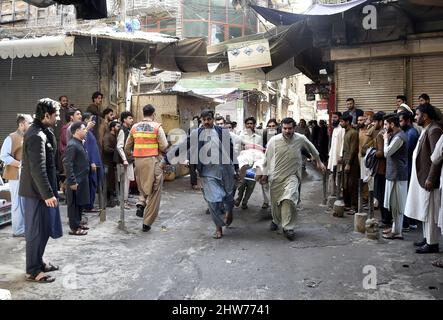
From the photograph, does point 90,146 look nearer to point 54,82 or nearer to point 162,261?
point 162,261

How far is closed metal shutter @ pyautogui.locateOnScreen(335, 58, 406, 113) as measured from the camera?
9.24 meters

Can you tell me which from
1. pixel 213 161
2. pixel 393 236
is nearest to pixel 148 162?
pixel 213 161

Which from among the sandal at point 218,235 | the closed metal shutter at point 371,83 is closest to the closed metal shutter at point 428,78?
the closed metal shutter at point 371,83

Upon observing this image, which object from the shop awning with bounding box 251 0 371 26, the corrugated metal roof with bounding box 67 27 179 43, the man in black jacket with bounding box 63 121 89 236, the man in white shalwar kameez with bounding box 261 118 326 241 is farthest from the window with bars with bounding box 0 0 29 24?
the man in white shalwar kameez with bounding box 261 118 326 241

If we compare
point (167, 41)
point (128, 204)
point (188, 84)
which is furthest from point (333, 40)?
point (188, 84)

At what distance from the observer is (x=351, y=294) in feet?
13.0

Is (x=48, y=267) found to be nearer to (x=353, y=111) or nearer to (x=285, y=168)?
(x=285, y=168)

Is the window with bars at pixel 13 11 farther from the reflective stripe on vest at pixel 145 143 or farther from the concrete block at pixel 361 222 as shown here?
the concrete block at pixel 361 222

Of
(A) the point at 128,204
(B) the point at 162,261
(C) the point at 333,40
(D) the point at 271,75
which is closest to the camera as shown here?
(B) the point at 162,261

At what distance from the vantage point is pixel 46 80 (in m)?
11.0

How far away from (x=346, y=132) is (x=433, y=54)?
287 cm

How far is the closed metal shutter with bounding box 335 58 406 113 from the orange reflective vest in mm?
5276

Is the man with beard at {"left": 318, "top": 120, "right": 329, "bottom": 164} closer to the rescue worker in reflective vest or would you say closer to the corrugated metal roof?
the corrugated metal roof
